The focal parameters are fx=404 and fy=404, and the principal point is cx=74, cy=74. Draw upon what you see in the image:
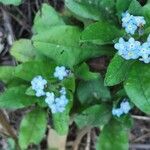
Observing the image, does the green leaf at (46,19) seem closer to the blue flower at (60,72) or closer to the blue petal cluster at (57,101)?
the blue flower at (60,72)

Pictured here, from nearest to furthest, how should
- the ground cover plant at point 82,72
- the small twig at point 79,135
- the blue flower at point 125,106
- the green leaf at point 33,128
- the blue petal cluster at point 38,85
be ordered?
the ground cover plant at point 82,72 < the blue petal cluster at point 38,85 < the blue flower at point 125,106 < the green leaf at point 33,128 < the small twig at point 79,135

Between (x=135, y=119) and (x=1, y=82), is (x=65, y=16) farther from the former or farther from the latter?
(x=135, y=119)

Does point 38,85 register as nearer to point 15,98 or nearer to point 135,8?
point 15,98

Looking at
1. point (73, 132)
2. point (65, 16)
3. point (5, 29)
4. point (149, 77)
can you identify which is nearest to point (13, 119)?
point (73, 132)

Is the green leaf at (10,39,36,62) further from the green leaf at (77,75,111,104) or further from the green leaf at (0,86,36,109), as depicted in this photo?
the green leaf at (77,75,111,104)

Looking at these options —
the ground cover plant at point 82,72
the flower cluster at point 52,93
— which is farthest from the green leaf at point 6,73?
the flower cluster at point 52,93

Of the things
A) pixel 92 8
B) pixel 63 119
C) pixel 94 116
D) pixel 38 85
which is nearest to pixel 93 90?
pixel 94 116
